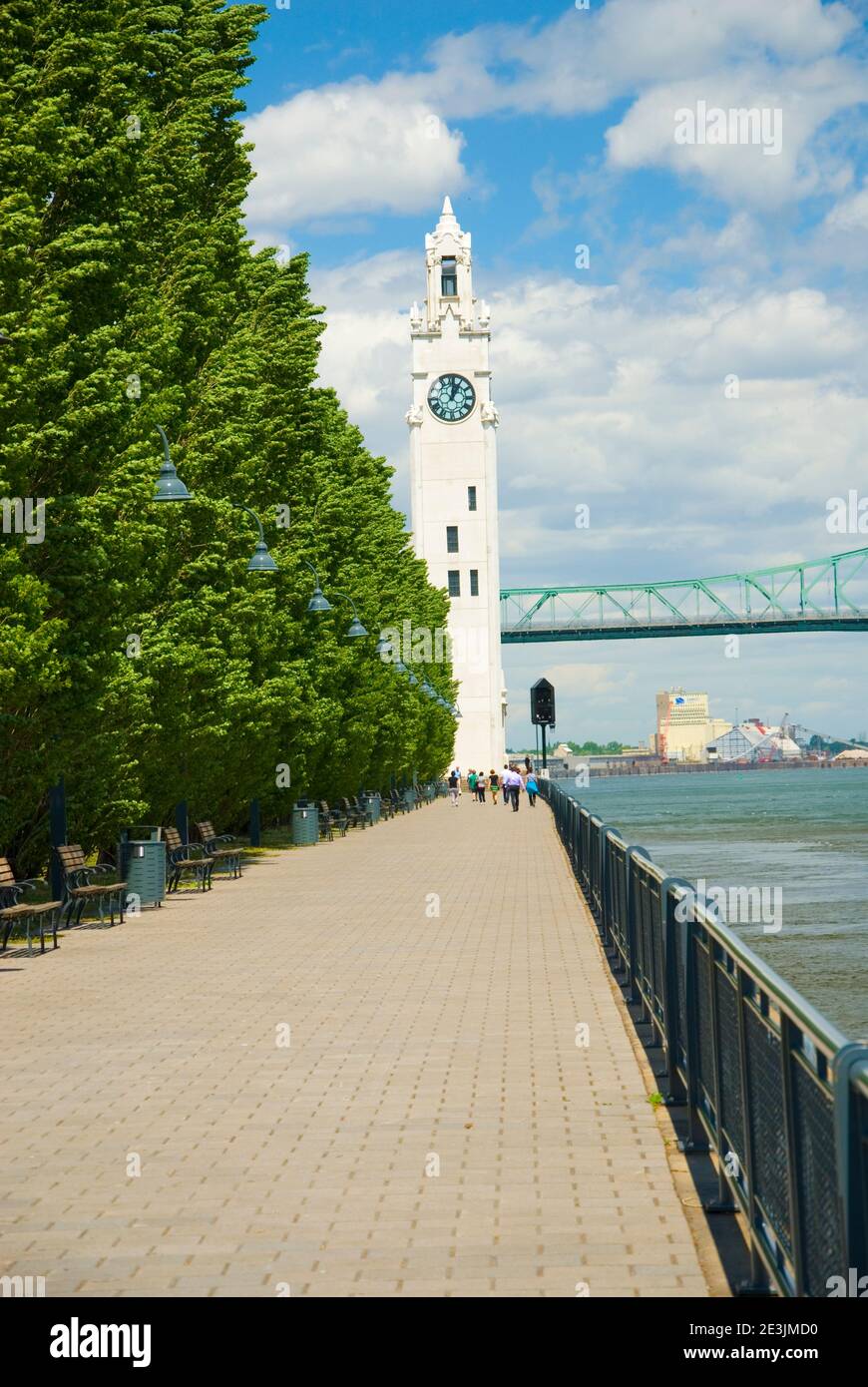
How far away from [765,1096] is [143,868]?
17096 millimetres

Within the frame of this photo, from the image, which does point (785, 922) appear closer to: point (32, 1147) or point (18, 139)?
point (18, 139)

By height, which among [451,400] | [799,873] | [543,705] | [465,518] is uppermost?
[451,400]

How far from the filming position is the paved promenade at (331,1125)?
638 cm

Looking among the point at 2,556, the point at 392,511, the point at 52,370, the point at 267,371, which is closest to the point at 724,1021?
the point at 2,556

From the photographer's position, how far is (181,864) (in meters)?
25.0

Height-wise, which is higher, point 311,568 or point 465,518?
point 465,518

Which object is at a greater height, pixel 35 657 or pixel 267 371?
pixel 267 371

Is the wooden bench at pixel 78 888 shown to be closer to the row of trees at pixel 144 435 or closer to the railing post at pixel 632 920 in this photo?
the row of trees at pixel 144 435

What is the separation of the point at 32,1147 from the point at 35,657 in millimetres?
10353

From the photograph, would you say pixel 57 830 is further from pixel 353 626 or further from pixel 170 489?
pixel 353 626

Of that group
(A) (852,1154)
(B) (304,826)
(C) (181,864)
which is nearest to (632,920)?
(A) (852,1154)

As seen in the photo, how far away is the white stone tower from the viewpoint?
11575 cm

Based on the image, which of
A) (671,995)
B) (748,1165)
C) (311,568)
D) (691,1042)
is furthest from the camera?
(311,568)
